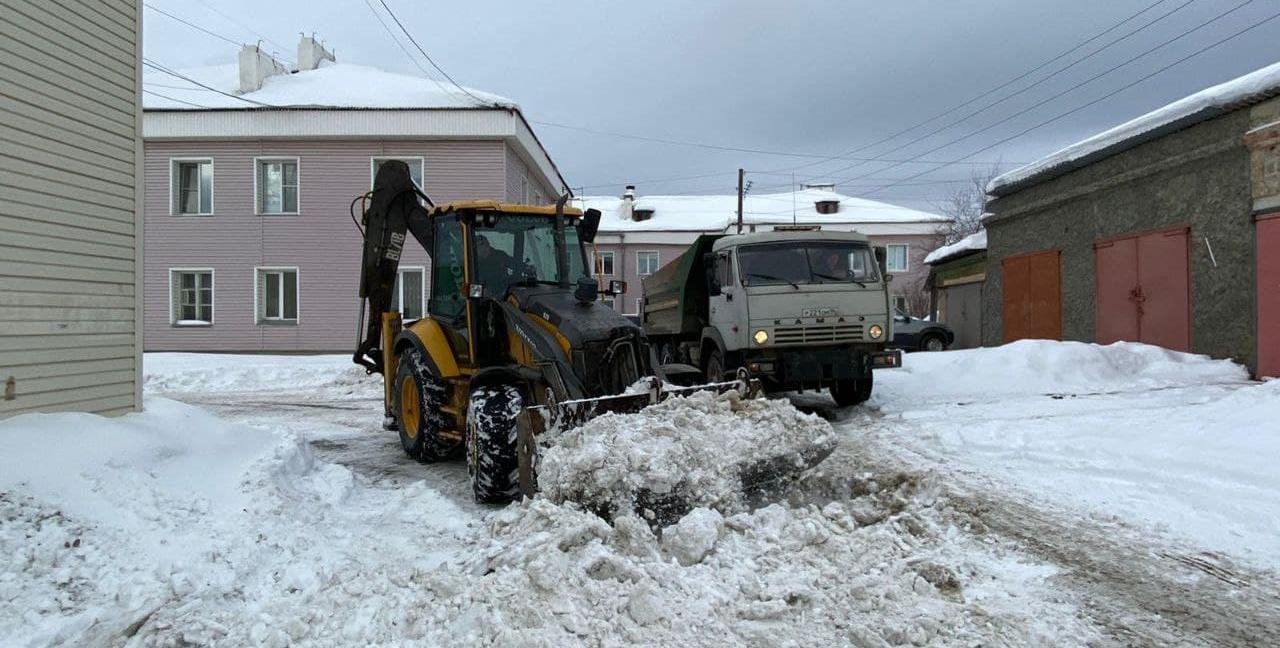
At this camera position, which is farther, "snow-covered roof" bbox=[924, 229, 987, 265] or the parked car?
the parked car

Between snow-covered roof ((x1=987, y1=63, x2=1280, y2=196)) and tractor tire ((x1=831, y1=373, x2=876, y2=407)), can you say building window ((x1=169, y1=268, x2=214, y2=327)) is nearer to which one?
tractor tire ((x1=831, y1=373, x2=876, y2=407))

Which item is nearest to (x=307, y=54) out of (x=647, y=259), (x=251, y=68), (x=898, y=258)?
(x=251, y=68)

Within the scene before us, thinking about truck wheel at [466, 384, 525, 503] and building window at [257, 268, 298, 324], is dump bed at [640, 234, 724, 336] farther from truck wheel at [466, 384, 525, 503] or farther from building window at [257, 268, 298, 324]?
building window at [257, 268, 298, 324]

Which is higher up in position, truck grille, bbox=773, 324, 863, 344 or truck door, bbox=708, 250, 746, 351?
truck door, bbox=708, 250, 746, 351

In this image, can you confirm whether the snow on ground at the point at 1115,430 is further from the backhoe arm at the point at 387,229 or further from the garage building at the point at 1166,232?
the backhoe arm at the point at 387,229

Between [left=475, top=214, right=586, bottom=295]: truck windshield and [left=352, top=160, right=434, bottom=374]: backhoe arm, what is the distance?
124 cm

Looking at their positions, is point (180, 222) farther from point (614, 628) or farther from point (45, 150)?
point (614, 628)

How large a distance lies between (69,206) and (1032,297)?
16088 millimetres

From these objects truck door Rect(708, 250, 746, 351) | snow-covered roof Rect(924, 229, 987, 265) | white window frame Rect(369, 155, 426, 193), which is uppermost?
white window frame Rect(369, 155, 426, 193)

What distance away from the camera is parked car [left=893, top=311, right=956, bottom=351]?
21953 mm

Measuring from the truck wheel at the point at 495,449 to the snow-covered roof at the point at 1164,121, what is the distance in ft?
36.9

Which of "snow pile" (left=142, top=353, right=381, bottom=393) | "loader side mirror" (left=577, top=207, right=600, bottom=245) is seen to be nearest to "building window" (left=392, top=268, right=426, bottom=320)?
"snow pile" (left=142, top=353, right=381, bottom=393)

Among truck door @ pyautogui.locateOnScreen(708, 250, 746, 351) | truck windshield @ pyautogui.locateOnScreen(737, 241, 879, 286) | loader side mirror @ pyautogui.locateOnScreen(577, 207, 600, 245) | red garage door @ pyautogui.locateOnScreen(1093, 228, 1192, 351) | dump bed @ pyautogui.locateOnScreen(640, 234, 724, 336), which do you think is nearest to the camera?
loader side mirror @ pyautogui.locateOnScreen(577, 207, 600, 245)

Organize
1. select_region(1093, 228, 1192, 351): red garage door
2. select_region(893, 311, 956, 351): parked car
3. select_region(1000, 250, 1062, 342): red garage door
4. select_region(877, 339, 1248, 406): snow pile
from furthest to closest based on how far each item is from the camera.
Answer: select_region(893, 311, 956, 351): parked car, select_region(1000, 250, 1062, 342): red garage door, select_region(1093, 228, 1192, 351): red garage door, select_region(877, 339, 1248, 406): snow pile
